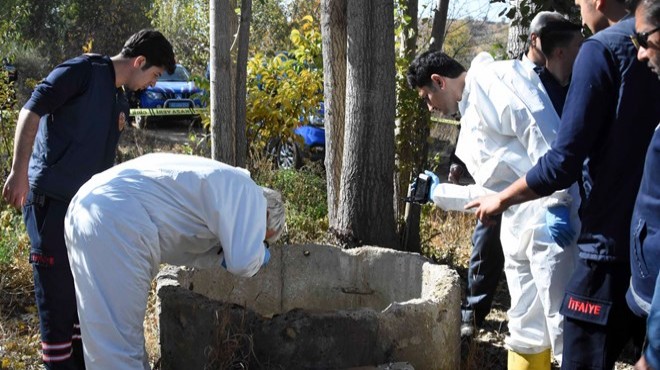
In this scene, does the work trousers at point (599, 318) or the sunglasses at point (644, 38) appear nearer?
the sunglasses at point (644, 38)

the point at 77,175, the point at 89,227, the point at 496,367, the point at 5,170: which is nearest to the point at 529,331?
the point at 496,367

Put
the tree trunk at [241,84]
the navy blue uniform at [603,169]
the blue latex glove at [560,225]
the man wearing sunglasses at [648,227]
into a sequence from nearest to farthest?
the man wearing sunglasses at [648,227] < the navy blue uniform at [603,169] < the blue latex glove at [560,225] < the tree trunk at [241,84]

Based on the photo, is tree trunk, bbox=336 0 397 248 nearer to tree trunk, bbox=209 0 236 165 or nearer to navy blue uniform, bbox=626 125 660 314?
tree trunk, bbox=209 0 236 165

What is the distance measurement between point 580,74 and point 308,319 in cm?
172

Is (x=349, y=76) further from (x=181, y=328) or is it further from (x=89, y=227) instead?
(x=89, y=227)

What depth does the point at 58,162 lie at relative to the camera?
4125 mm

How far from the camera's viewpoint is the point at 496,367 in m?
4.75

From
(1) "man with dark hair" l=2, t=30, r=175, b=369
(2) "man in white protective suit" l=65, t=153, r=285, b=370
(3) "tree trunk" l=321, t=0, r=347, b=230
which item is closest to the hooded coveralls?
(2) "man in white protective suit" l=65, t=153, r=285, b=370

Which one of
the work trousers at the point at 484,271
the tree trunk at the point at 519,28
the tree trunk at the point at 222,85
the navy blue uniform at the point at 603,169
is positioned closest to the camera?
the navy blue uniform at the point at 603,169

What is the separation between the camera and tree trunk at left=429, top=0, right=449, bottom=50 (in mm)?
6781

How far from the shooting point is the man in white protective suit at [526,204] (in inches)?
150

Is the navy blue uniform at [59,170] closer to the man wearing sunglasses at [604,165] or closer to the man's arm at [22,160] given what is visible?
the man's arm at [22,160]

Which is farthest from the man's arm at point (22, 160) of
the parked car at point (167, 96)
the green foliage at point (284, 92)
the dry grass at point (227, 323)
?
the parked car at point (167, 96)

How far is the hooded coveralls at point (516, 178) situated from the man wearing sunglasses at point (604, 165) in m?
0.70
